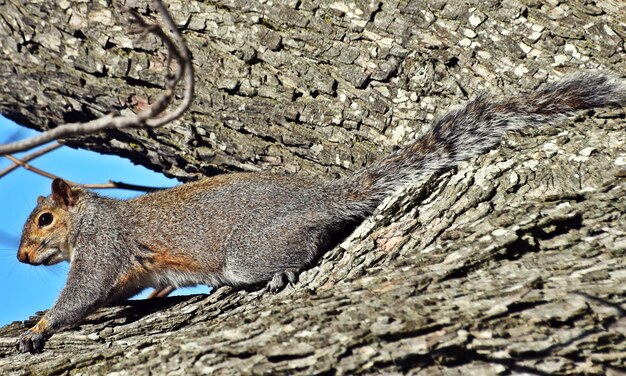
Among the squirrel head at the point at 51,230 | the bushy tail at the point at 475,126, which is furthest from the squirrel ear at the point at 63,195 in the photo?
the bushy tail at the point at 475,126

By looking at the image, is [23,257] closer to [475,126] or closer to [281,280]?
[281,280]

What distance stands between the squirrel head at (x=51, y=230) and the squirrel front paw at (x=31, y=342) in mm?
1054

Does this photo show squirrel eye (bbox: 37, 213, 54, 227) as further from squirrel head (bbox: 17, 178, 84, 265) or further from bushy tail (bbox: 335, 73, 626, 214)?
bushy tail (bbox: 335, 73, 626, 214)

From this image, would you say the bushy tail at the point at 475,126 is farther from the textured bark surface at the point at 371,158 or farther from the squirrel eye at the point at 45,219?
the squirrel eye at the point at 45,219

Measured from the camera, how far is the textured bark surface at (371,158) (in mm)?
2906

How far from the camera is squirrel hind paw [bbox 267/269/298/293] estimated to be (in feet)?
15.0

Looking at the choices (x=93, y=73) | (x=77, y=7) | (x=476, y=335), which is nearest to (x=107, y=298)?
(x=93, y=73)

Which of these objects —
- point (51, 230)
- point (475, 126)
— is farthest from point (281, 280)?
point (51, 230)

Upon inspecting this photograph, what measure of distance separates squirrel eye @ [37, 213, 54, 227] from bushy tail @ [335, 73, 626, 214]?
7.33ft

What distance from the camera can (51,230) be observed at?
18.4 feet

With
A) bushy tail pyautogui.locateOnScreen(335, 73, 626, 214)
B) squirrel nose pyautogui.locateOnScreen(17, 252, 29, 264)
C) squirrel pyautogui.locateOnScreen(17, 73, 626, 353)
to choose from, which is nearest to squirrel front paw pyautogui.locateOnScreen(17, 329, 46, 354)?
squirrel pyautogui.locateOnScreen(17, 73, 626, 353)

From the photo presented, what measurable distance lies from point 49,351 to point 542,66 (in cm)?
310

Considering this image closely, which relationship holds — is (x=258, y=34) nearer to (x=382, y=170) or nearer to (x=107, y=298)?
(x=382, y=170)

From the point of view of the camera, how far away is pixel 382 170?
15.2 ft
